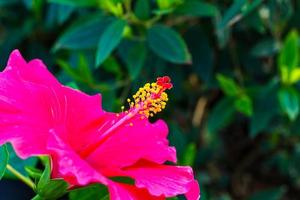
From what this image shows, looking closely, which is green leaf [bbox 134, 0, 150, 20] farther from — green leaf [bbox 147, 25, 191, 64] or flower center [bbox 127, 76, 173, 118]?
flower center [bbox 127, 76, 173, 118]

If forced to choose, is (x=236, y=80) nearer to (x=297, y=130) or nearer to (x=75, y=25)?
(x=297, y=130)

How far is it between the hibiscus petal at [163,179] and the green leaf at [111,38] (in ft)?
2.19

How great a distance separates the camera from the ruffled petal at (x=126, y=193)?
2.93ft

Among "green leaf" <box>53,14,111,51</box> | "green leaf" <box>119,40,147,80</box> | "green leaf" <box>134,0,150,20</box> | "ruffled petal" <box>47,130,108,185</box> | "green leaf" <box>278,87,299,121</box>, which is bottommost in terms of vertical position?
"green leaf" <box>278,87,299,121</box>

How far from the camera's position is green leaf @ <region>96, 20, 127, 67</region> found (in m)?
1.66

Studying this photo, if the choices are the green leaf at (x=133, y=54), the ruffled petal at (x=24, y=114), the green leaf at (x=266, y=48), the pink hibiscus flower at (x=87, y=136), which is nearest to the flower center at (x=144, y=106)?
the pink hibiscus flower at (x=87, y=136)

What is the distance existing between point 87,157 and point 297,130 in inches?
51.1

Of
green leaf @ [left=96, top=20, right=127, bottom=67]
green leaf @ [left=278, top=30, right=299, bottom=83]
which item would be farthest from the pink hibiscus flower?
green leaf @ [left=278, top=30, right=299, bottom=83]

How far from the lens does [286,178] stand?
118 inches

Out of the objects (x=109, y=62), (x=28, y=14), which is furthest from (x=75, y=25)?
(x=28, y=14)

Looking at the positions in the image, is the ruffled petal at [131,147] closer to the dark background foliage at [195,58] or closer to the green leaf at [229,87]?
the dark background foliage at [195,58]

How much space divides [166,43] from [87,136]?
79 centimetres

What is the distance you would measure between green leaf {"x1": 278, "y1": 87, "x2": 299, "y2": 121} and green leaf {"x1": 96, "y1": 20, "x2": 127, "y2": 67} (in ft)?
1.59

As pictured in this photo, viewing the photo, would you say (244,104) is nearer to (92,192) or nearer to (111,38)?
(111,38)
